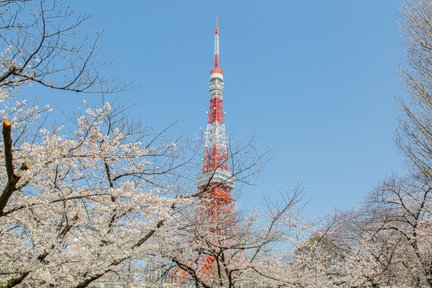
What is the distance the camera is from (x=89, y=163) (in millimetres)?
4734

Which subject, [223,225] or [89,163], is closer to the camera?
[89,163]

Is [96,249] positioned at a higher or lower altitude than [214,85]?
lower

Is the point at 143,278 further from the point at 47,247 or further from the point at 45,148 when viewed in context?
the point at 45,148

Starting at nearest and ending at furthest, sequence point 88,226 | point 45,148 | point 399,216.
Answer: point 45,148
point 88,226
point 399,216

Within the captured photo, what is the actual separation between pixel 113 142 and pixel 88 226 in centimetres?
160

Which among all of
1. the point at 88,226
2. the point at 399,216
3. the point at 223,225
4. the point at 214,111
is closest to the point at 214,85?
the point at 214,111

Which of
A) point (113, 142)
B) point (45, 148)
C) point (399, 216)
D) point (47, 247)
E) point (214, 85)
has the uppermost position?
point (214, 85)

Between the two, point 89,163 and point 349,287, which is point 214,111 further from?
point 89,163

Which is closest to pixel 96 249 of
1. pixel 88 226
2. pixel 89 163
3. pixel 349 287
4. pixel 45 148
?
pixel 88 226

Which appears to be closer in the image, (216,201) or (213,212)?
(216,201)

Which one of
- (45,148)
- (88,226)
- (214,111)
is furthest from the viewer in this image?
(214,111)

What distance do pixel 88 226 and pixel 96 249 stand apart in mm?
655

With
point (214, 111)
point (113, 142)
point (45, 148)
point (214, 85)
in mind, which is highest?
point (214, 85)

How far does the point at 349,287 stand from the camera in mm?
10203
